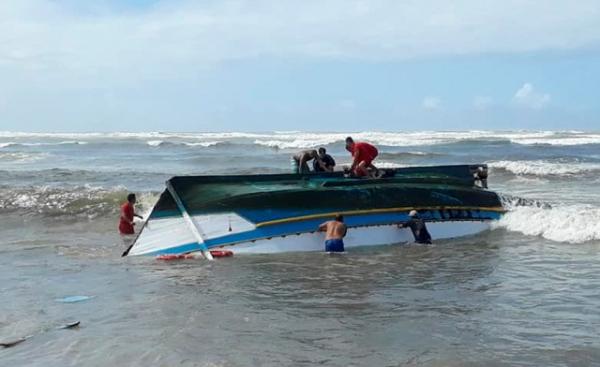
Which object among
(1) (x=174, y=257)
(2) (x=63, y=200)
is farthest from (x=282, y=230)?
(2) (x=63, y=200)

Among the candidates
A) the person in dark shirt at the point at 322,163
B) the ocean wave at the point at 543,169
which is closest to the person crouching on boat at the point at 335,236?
the person in dark shirt at the point at 322,163

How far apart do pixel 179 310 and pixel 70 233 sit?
801 cm

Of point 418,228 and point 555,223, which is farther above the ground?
point 418,228

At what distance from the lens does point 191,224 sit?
37.8 ft

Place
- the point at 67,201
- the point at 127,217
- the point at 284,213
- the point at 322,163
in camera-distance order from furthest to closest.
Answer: the point at 67,201 < the point at 322,163 < the point at 127,217 < the point at 284,213

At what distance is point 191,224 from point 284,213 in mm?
1530

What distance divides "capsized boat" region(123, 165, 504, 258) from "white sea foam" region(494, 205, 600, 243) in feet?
3.08

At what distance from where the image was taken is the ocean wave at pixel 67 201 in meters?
18.4

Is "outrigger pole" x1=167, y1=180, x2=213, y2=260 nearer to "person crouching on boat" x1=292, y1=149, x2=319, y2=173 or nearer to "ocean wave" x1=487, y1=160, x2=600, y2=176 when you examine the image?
"person crouching on boat" x1=292, y1=149, x2=319, y2=173

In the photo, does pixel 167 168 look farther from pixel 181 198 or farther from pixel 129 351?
pixel 129 351

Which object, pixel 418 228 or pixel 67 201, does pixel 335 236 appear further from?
pixel 67 201

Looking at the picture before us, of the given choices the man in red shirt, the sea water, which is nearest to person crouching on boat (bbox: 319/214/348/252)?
the sea water

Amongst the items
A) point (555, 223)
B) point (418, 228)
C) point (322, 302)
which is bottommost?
point (322, 302)

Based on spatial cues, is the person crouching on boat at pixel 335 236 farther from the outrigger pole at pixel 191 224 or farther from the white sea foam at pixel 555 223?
the white sea foam at pixel 555 223
